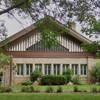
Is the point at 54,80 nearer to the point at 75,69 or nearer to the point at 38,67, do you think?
the point at 38,67

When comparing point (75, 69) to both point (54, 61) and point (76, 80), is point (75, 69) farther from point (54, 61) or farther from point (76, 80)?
point (54, 61)

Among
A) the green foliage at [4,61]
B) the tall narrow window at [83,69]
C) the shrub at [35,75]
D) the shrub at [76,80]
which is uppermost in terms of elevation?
the green foliage at [4,61]

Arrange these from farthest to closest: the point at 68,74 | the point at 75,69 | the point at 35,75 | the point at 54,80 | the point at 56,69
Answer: the point at 75,69 → the point at 56,69 → the point at 68,74 → the point at 35,75 → the point at 54,80

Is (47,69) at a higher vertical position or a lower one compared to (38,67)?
lower

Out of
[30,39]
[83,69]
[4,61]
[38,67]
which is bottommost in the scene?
[83,69]

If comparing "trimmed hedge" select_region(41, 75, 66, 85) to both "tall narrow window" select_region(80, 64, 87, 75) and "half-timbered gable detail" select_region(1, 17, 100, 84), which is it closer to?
"half-timbered gable detail" select_region(1, 17, 100, 84)

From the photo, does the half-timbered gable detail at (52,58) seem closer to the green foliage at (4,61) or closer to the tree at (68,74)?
the tree at (68,74)

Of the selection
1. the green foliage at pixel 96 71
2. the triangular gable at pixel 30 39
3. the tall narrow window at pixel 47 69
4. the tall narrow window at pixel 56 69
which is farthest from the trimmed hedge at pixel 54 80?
the triangular gable at pixel 30 39

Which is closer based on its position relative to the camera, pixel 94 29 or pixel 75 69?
pixel 94 29

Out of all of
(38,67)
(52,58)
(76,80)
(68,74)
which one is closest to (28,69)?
(38,67)

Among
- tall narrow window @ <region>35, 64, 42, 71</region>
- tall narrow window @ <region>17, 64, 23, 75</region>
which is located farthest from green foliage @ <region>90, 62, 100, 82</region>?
tall narrow window @ <region>17, 64, 23, 75</region>

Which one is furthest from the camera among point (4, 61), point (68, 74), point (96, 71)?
point (68, 74)
